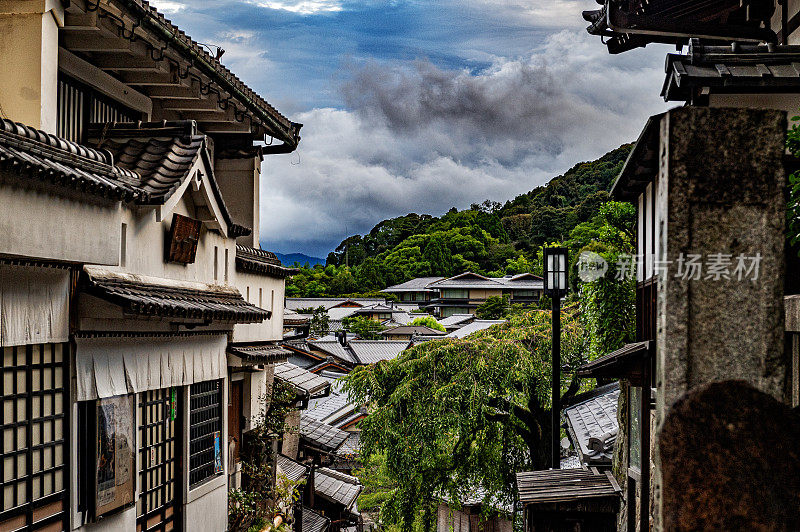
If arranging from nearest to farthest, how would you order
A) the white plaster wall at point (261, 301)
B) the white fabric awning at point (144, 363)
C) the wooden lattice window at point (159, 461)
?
the white fabric awning at point (144, 363), the wooden lattice window at point (159, 461), the white plaster wall at point (261, 301)

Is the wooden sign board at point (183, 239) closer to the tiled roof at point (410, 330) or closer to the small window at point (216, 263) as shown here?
the small window at point (216, 263)

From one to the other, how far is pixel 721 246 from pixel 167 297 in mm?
8885

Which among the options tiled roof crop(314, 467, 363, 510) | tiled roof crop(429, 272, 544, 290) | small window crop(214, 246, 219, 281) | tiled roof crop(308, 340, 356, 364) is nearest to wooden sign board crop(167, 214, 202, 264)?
small window crop(214, 246, 219, 281)

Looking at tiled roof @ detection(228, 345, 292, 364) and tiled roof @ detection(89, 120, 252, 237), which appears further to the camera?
tiled roof @ detection(228, 345, 292, 364)

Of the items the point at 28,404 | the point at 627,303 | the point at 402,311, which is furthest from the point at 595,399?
the point at 402,311

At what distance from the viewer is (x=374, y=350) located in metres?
57.3

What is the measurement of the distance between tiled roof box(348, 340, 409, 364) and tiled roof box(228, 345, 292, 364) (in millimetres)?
36953

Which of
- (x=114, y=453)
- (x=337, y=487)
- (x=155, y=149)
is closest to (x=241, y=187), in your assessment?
(x=155, y=149)

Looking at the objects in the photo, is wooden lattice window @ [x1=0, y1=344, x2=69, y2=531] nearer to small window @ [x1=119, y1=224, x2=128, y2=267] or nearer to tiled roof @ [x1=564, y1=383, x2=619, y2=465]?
small window @ [x1=119, y1=224, x2=128, y2=267]

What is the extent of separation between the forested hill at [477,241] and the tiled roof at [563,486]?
288 ft

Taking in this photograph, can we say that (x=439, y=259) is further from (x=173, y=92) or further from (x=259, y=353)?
(x=173, y=92)

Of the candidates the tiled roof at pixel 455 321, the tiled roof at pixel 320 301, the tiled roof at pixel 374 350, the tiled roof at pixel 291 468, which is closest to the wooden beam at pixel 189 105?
the tiled roof at pixel 291 468

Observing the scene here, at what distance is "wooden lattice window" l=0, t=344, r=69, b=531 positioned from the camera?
7441mm

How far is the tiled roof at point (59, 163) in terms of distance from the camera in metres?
6.35
